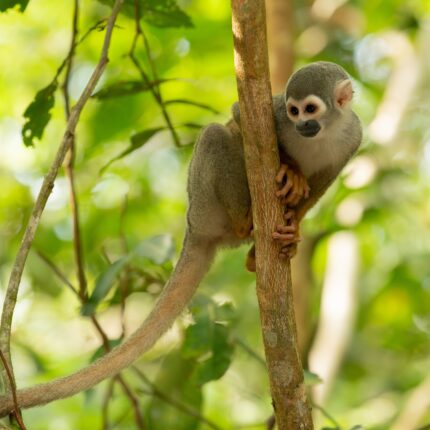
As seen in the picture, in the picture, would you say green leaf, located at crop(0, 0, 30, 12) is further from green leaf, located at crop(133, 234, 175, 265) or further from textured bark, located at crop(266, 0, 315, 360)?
textured bark, located at crop(266, 0, 315, 360)

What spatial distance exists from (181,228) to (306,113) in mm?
3586

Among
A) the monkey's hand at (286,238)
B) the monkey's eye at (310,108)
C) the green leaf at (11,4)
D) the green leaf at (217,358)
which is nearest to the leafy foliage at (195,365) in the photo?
the green leaf at (217,358)

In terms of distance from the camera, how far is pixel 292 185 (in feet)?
13.1

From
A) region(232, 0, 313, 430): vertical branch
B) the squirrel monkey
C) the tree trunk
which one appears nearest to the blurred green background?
the tree trunk

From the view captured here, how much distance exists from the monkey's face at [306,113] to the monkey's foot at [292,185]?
9.0 inches

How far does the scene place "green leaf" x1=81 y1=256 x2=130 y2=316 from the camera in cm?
409

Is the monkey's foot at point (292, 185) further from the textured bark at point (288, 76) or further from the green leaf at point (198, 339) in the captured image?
the textured bark at point (288, 76)

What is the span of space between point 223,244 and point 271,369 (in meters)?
1.43

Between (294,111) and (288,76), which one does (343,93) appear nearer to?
(294,111)

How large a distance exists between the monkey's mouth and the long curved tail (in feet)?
3.04

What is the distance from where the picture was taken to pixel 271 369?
3.31m

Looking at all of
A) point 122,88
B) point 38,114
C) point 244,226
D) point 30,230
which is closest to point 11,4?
point 38,114

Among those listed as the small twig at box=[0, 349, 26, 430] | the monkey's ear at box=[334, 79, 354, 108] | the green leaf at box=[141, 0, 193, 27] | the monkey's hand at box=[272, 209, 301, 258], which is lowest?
the small twig at box=[0, 349, 26, 430]

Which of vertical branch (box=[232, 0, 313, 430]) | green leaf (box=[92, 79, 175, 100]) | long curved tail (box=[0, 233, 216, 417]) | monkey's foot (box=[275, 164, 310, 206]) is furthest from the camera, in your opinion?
green leaf (box=[92, 79, 175, 100])
